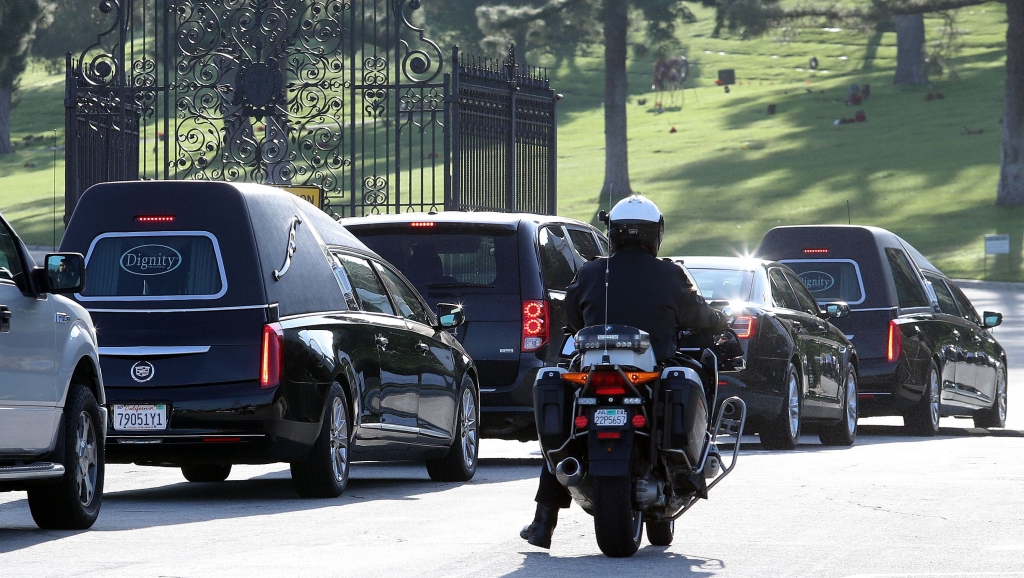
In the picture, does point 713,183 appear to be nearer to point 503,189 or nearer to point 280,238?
point 503,189

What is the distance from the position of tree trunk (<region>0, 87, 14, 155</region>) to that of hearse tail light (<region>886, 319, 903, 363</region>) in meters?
60.7

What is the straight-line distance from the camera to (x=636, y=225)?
8.64 meters

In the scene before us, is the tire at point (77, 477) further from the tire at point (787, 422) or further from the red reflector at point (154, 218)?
the tire at point (787, 422)

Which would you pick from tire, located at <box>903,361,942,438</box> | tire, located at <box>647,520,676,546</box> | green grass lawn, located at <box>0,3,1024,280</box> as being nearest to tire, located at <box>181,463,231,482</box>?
tire, located at <box>647,520,676,546</box>

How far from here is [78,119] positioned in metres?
21.2

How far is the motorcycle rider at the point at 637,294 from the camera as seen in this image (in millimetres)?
8477

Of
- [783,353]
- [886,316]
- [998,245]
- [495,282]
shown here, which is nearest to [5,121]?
[998,245]

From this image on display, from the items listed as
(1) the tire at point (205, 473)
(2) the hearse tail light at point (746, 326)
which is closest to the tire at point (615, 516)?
(1) the tire at point (205, 473)

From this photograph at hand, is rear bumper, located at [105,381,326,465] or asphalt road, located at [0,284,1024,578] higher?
rear bumper, located at [105,381,326,465]

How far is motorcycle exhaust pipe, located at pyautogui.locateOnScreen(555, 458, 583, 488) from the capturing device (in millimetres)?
7945

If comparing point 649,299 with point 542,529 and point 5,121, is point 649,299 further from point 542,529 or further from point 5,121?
point 5,121

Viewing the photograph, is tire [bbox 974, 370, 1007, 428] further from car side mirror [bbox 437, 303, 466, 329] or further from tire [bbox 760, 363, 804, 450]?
car side mirror [bbox 437, 303, 466, 329]

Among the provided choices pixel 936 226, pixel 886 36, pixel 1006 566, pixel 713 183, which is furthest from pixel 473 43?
pixel 1006 566

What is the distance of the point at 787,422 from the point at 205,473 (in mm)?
5326
